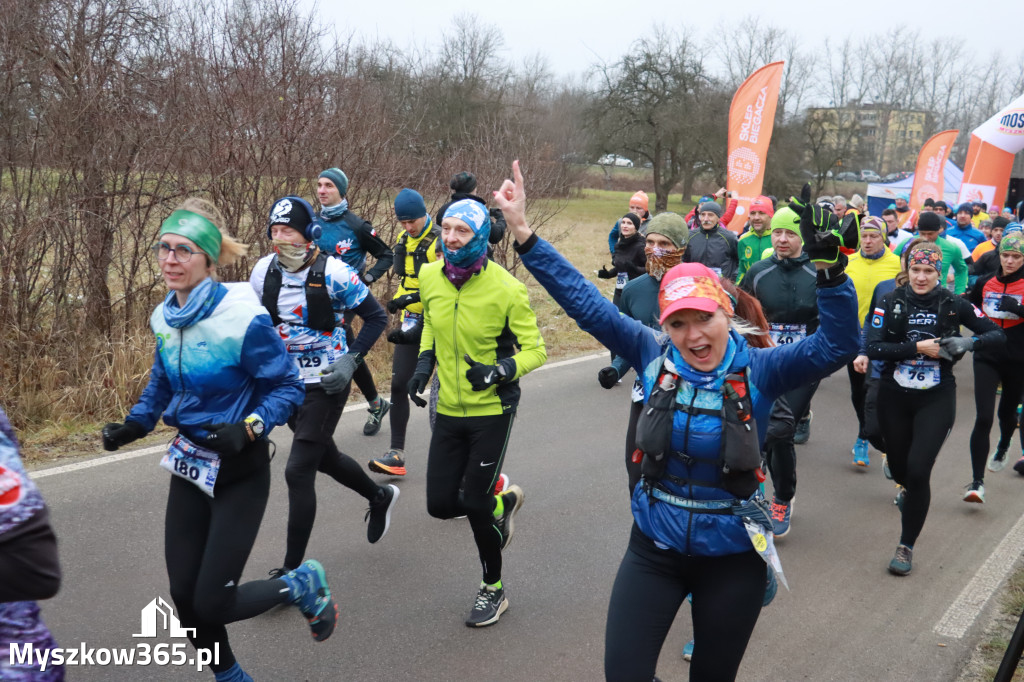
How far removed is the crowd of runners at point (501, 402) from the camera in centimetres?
284

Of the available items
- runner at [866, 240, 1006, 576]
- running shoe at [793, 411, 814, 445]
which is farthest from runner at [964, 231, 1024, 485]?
running shoe at [793, 411, 814, 445]

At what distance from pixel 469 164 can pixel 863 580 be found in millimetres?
10454

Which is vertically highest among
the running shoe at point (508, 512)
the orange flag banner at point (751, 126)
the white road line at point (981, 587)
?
the orange flag banner at point (751, 126)

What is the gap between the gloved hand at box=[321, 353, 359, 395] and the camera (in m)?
4.40

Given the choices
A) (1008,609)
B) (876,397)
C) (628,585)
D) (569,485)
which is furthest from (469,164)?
(628,585)

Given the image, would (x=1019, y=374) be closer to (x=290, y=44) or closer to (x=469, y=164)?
(x=290, y=44)

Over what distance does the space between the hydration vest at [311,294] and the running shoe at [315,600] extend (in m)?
1.46

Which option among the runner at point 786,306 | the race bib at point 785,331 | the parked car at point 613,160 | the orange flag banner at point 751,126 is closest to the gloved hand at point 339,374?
the runner at point 786,306

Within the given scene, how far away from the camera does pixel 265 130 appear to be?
9531mm

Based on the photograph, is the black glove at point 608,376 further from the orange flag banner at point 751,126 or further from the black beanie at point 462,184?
the orange flag banner at point 751,126

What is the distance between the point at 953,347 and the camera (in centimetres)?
518

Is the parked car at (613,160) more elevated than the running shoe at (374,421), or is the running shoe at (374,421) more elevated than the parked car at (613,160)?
the parked car at (613,160)

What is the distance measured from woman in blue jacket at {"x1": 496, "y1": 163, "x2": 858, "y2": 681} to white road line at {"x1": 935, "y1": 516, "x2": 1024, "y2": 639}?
233cm

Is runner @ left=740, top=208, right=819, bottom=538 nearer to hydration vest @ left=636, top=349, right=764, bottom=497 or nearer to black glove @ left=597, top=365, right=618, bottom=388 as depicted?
black glove @ left=597, top=365, right=618, bottom=388
